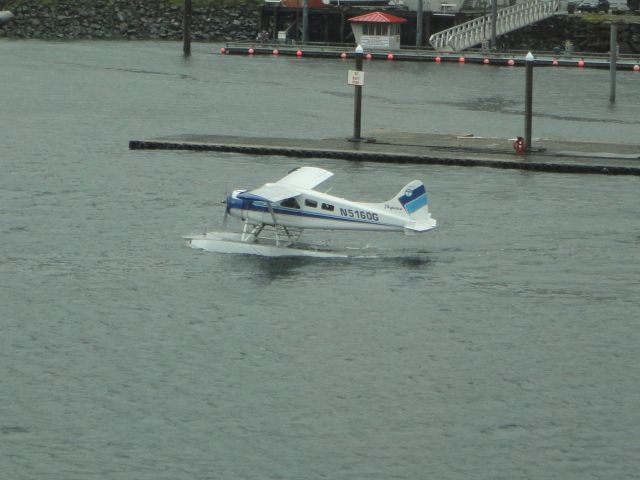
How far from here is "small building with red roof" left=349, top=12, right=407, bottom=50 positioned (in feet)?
361

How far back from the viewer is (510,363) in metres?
30.3

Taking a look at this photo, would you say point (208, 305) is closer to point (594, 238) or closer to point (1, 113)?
point (594, 238)

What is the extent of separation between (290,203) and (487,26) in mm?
78694

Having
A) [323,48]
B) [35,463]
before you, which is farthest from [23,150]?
[323,48]

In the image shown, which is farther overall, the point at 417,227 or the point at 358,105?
the point at 358,105

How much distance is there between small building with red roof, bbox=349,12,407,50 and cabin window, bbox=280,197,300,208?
75397 millimetres

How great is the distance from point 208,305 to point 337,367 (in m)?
4.89

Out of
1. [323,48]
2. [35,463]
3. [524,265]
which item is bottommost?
[35,463]

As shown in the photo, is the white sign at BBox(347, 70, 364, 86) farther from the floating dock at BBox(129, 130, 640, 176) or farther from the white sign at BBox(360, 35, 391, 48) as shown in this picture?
the white sign at BBox(360, 35, 391, 48)

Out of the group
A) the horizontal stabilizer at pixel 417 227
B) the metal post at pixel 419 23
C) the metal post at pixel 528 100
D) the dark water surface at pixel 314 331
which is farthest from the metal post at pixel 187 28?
the horizontal stabilizer at pixel 417 227

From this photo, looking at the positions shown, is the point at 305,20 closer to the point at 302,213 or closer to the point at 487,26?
the point at 487,26

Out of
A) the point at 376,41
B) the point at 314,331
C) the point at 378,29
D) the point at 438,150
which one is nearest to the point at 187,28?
the point at 376,41

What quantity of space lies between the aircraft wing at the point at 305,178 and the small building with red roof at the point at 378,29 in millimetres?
72613

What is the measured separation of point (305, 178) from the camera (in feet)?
125
